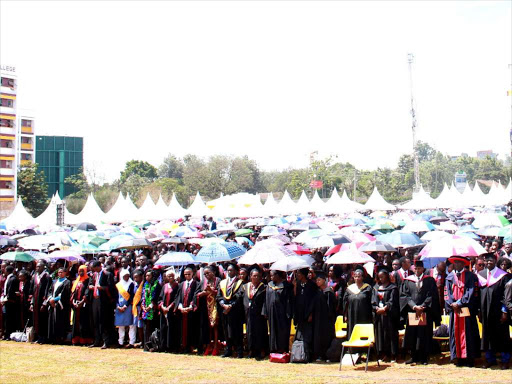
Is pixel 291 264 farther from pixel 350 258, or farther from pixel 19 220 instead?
pixel 19 220

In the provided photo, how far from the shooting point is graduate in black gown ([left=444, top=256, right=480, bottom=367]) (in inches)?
359

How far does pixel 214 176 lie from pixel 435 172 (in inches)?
1629

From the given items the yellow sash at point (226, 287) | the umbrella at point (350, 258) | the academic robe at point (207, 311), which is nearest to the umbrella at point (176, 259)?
the academic robe at point (207, 311)

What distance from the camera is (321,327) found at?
10172 millimetres

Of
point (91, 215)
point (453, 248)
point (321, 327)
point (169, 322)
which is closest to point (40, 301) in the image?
point (169, 322)

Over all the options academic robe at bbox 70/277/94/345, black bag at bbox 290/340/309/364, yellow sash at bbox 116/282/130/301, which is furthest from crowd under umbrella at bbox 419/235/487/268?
academic robe at bbox 70/277/94/345

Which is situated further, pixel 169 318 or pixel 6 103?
pixel 6 103

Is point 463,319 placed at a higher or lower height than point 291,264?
lower

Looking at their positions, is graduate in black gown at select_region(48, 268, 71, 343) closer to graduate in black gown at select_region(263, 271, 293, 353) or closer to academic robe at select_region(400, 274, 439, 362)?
graduate in black gown at select_region(263, 271, 293, 353)

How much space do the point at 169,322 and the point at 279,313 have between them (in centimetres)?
238

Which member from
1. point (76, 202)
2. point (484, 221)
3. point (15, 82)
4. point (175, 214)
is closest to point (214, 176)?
point (76, 202)

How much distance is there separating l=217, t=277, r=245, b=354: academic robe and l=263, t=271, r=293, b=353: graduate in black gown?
2.04ft

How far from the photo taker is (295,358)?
398 inches

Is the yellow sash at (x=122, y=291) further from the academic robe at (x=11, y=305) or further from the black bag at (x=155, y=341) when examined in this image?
the academic robe at (x=11, y=305)
